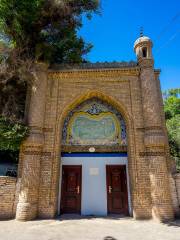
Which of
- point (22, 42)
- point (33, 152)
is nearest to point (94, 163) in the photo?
point (33, 152)

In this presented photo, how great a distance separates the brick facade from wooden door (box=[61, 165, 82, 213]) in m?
0.52

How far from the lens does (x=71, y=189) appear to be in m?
8.55

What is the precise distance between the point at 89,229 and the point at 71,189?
2770 mm

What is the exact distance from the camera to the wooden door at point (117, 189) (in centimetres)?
825

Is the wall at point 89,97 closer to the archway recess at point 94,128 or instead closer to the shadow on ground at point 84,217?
the archway recess at point 94,128

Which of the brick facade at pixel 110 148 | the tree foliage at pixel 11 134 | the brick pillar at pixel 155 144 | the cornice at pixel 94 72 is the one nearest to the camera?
the brick pillar at pixel 155 144

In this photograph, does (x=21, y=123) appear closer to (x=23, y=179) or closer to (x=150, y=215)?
(x=23, y=179)

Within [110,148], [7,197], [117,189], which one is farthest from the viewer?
[110,148]

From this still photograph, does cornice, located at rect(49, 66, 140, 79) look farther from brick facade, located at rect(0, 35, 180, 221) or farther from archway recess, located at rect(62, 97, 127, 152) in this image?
archway recess, located at rect(62, 97, 127, 152)

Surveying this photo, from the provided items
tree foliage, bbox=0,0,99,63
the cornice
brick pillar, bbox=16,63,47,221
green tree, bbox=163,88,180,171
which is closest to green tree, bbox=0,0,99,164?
tree foliage, bbox=0,0,99,63

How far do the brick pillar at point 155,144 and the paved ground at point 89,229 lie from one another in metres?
0.59

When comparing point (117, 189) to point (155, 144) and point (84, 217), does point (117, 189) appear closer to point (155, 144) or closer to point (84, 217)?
point (84, 217)

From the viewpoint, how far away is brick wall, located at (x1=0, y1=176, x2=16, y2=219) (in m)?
7.33

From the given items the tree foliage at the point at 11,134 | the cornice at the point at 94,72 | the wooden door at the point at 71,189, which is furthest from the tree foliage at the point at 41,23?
the wooden door at the point at 71,189
